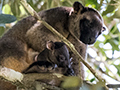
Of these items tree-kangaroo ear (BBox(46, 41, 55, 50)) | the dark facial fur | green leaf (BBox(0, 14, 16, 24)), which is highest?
green leaf (BBox(0, 14, 16, 24))

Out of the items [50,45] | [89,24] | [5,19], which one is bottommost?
[50,45]

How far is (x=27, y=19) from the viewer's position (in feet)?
14.3

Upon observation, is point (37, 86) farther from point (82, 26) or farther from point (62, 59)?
point (82, 26)

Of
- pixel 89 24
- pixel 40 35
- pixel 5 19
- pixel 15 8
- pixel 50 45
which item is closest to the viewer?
pixel 5 19

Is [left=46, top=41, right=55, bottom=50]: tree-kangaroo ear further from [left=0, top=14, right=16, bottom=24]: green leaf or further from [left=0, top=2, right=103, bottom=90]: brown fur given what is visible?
[left=0, top=14, right=16, bottom=24]: green leaf

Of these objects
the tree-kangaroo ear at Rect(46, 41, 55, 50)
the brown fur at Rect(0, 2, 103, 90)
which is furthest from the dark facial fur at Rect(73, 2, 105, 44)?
the tree-kangaroo ear at Rect(46, 41, 55, 50)

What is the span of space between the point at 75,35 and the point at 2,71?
191cm

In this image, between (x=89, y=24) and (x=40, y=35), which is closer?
(x=40, y=35)

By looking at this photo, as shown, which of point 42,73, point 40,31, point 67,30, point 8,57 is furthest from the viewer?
point 67,30

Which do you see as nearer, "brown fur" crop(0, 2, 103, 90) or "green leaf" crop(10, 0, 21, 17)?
"brown fur" crop(0, 2, 103, 90)

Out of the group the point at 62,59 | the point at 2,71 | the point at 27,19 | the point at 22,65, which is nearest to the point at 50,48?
the point at 62,59

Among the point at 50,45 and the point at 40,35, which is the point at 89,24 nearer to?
the point at 40,35

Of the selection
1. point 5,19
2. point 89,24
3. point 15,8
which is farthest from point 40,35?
point 15,8

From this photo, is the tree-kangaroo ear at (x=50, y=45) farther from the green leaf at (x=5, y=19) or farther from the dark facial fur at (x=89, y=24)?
the dark facial fur at (x=89, y=24)
